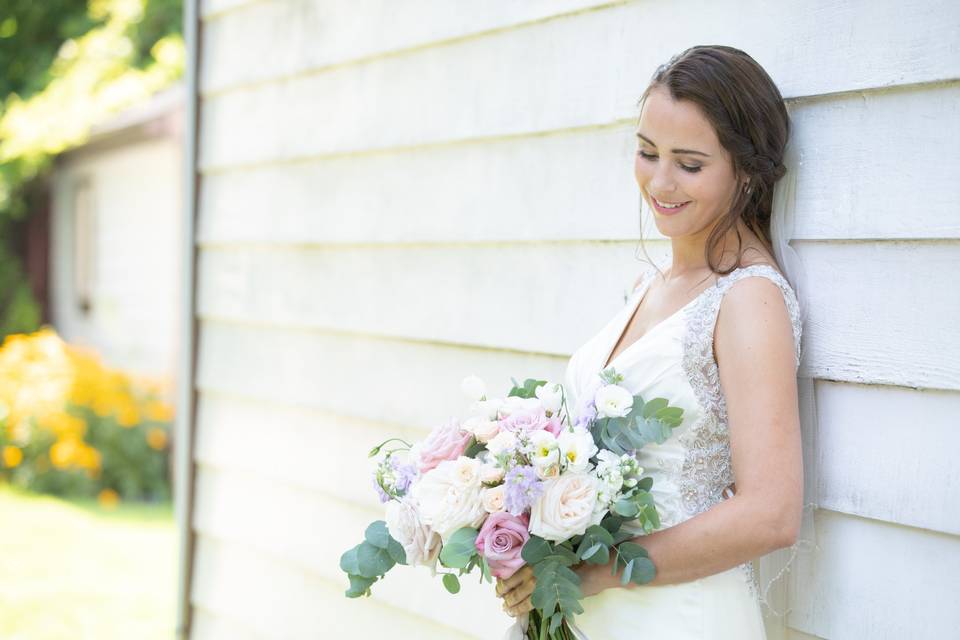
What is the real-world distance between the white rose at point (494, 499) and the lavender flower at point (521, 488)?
17 mm

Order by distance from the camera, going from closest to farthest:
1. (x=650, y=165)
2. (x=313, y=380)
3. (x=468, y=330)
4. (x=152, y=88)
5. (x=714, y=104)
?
(x=714, y=104), (x=650, y=165), (x=468, y=330), (x=313, y=380), (x=152, y=88)

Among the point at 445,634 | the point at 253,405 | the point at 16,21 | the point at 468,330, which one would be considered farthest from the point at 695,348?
the point at 16,21

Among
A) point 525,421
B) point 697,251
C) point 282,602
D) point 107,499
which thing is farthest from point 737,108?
point 107,499

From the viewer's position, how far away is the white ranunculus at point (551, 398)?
1872 millimetres

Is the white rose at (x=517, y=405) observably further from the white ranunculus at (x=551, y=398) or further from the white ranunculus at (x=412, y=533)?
the white ranunculus at (x=412, y=533)

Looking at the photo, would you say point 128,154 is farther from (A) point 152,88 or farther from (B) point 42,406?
(B) point 42,406

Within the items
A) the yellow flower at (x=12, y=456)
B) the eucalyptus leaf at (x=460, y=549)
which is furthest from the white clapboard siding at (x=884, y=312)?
the yellow flower at (x=12, y=456)

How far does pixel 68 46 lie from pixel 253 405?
380 inches

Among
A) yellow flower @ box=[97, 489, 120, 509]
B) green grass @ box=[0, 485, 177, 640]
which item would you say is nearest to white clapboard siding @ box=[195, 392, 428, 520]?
green grass @ box=[0, 485, 177, 640]

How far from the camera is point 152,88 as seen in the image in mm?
11383

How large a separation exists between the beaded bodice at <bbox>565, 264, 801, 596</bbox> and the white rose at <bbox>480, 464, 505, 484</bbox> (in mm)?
224

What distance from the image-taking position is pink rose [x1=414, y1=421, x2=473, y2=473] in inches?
73.3

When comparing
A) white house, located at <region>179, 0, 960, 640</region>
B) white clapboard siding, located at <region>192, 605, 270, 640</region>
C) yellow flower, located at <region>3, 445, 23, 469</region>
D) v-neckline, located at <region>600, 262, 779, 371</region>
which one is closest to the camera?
white house, located at <region>179, 0, 960, 640</region>

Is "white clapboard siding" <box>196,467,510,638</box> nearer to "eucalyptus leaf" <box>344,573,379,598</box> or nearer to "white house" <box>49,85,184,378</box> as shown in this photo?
"eucalyptus leaf" <box>344,573,379,598</box>
